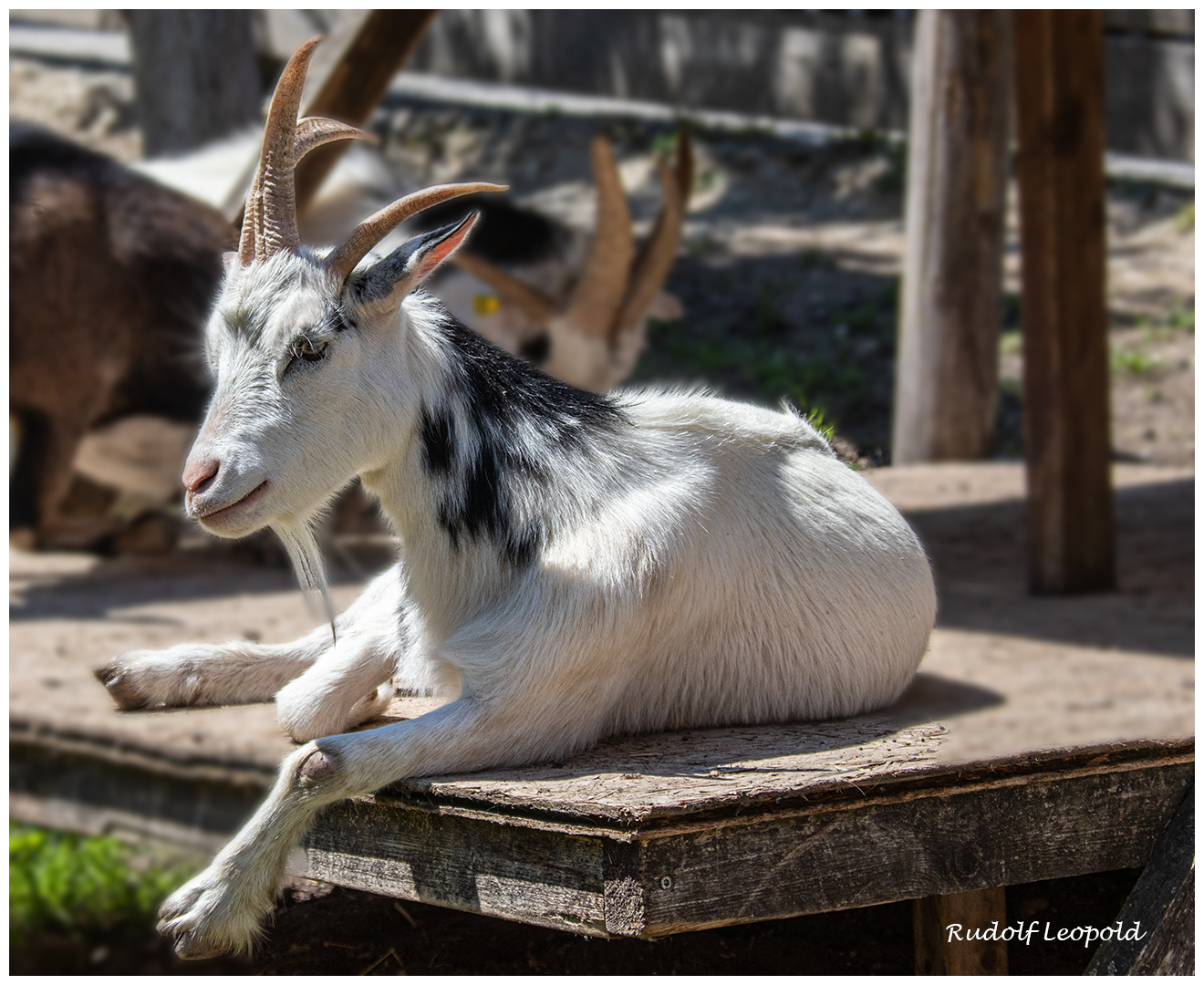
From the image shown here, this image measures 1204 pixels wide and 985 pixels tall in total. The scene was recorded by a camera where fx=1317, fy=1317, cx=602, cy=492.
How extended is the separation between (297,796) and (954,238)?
6.61 metres

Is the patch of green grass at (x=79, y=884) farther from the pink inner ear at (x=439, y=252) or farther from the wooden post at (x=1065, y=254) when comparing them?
the wooden post at (x=1065, y=254)

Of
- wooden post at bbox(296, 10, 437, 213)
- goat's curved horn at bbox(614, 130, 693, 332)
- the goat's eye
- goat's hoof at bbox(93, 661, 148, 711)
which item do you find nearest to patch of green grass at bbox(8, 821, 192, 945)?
wooden post at bbox(296, 10, 437, 213)

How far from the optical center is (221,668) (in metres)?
2.28

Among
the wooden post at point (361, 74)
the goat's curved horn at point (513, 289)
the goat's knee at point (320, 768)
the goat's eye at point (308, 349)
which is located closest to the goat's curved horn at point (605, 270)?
the goat's curved horn at point (513, 289)

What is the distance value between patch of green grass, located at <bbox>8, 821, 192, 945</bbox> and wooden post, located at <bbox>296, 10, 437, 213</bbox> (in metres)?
2.51

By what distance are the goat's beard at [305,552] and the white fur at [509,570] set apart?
2cm

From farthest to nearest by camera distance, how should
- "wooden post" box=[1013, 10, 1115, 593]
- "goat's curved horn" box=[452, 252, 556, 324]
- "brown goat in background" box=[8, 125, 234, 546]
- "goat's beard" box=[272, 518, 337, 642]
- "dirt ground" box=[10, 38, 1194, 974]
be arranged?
1. "brown goat in background" box=[8, 125, 234, 546]
2. "wooden post" box=[1013, 10, 1115, 593]
3. "goat's curved horn" box=[452, 252, 556, 324]
4. "dirt ground" box=[10, 38, 1194, 974]
5. "goat's beard" box=[272, 518, 337, 642]

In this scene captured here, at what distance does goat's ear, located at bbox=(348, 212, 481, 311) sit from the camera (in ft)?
6.01

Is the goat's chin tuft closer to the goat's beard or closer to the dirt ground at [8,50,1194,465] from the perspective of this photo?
the goat's beard

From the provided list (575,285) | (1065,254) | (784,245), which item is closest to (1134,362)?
(784,245)

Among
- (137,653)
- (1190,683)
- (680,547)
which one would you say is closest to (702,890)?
(680,547)

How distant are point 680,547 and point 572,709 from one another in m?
0.29

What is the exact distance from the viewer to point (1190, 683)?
4961 millimetres

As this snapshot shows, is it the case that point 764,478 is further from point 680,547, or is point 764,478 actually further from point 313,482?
point 313,482
